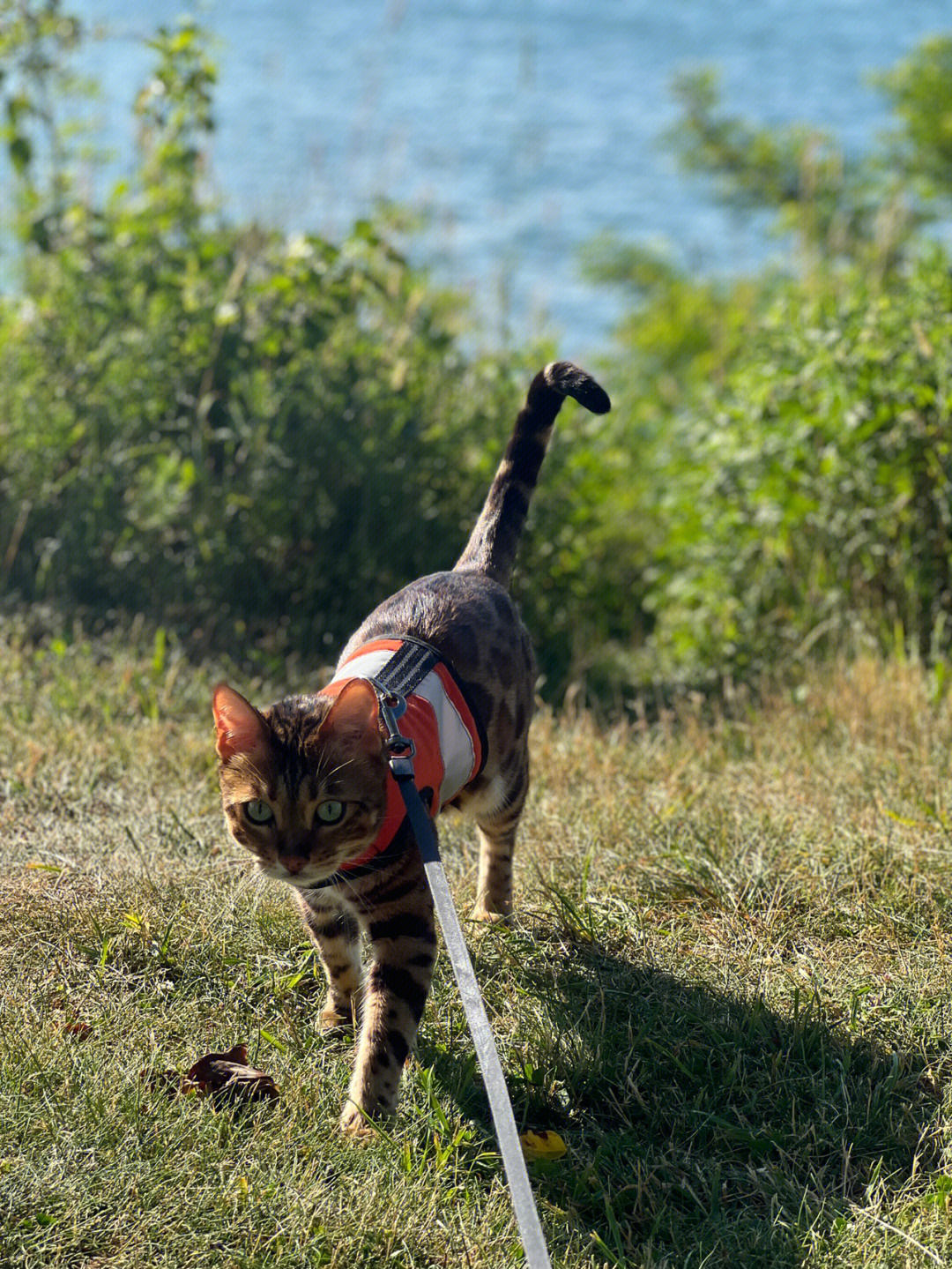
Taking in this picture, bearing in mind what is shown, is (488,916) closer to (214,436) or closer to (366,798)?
(366,798)

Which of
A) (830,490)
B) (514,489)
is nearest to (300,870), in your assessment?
(514,489)

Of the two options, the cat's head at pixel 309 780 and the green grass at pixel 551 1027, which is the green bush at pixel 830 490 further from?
the cat's head at pixel 309 780

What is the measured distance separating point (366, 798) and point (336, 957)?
476 millimetres

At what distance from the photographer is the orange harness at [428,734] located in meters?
2.45

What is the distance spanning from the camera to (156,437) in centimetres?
509

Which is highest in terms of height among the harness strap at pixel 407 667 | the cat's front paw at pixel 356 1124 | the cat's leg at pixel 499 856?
the harness strap at pixel 407 667

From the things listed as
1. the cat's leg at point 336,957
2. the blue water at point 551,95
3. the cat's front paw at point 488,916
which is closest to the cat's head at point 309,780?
the cat's leg at point 336,957

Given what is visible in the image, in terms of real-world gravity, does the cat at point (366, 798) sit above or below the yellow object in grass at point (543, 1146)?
above

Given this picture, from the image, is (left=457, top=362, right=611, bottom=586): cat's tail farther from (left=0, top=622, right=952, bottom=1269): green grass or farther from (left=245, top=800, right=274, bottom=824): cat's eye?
(left=245, top=800, right=274, bottom=824): cat's eye

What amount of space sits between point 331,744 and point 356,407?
9.99ft

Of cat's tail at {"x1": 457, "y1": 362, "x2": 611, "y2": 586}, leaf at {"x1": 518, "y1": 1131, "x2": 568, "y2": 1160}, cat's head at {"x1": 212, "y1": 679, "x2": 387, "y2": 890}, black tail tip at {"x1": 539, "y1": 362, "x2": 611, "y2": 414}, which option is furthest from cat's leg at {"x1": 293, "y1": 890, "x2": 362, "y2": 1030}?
black tail tip at {"x1": 539, "y1": 362, "x2": 611, "y2": 414}

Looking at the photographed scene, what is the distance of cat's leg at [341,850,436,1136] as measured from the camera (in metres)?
2.39

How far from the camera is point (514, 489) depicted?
10.9ft

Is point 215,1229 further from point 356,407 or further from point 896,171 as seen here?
point 896,171
